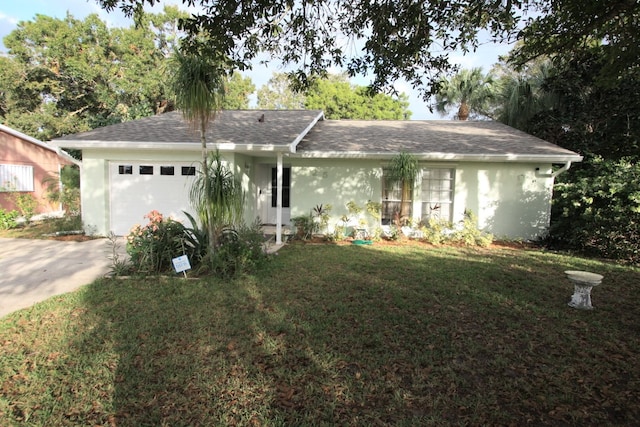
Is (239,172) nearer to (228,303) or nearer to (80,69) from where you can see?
(228,303)

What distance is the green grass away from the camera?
9.04 ft

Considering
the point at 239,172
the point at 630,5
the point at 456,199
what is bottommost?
the point at 456,199

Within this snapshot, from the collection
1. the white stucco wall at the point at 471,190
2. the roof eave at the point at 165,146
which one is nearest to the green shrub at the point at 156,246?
the roof eave at the point at 165,146

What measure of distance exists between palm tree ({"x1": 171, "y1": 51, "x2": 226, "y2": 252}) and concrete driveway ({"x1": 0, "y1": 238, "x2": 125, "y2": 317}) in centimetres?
205

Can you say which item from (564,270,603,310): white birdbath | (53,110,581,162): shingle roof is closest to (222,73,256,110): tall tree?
(53,110,581,162): shingle roof

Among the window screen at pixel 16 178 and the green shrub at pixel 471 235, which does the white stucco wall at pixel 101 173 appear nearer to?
the green shrub at pixel 471 235

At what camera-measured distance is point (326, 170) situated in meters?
10.5

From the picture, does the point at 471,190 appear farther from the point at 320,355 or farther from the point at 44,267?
the point at 44,267

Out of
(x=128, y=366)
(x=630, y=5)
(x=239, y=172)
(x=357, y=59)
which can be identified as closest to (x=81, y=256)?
(x=239, y=172)

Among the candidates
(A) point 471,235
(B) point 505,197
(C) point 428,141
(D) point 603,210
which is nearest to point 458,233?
(A) point 471,235

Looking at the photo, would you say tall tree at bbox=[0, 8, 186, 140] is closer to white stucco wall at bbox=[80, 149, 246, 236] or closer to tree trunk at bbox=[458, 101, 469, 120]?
white stucco wall at bbox=[80, 149, 246, 236]

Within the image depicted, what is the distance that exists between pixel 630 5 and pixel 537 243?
266 inches

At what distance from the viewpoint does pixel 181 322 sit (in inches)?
167

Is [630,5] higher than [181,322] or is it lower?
higher
